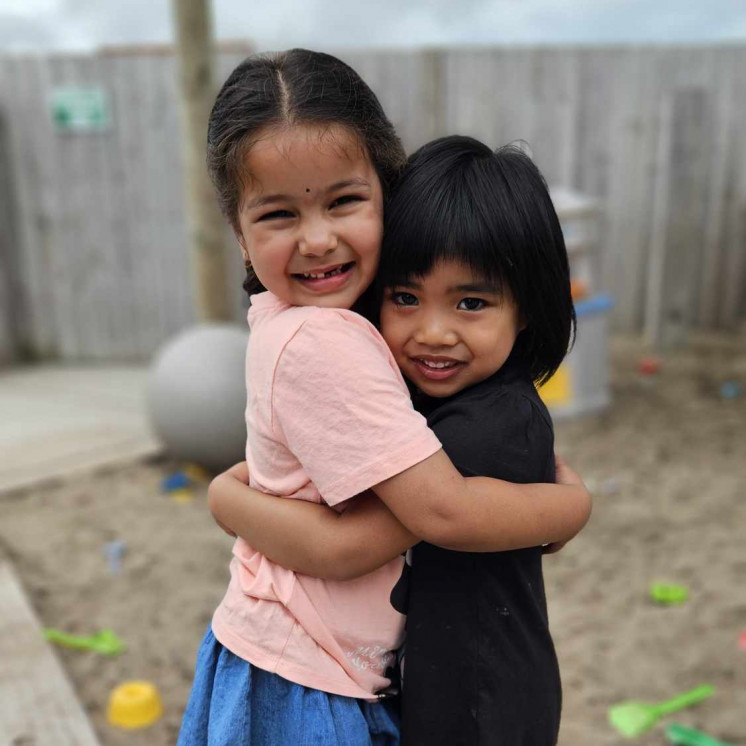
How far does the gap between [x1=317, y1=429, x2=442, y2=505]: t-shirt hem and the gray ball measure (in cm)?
377

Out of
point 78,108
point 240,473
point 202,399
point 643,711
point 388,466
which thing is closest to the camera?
point 388,466

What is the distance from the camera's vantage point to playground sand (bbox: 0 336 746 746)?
3.22 m

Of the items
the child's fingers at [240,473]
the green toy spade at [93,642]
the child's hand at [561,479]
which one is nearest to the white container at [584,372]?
the green toy spade at [93,642]

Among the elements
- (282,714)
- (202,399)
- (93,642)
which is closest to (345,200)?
(282,714)

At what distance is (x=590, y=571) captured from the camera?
13.4ft

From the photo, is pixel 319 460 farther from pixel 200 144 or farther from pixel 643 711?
pixel 200 144

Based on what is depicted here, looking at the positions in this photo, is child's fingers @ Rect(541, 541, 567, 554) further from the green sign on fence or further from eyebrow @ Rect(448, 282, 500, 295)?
the green sign on fence

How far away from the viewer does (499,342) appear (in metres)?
1.33

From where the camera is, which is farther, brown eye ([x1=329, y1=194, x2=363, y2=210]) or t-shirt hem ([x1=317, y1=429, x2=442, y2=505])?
brown eye ([x1=329, y1=194, x2=363, y2=210])

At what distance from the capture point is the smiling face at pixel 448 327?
1303 millimetres

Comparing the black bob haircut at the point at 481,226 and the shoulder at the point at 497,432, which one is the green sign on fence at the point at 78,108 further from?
the shoulder at the point at 497,432

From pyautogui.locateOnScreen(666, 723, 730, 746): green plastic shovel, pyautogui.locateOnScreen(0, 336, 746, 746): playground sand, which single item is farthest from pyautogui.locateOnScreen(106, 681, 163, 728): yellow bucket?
pyautogui.locateOnScreen(666, 723, 730, 746): green plastic shovel

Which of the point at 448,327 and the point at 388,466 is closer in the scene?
the point at 388,466

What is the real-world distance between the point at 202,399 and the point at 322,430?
3.94 metres
